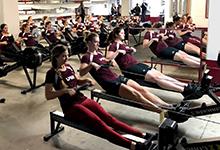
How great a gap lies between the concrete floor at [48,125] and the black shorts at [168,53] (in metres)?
0.85

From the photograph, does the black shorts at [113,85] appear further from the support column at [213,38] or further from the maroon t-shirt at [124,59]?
the support column at [213,38]

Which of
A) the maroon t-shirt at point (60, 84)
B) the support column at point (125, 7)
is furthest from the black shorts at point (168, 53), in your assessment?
the support column at point (125, 7)

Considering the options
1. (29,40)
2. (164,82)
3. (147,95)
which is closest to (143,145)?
(147,95)

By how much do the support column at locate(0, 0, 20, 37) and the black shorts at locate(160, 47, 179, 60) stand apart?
185 inches

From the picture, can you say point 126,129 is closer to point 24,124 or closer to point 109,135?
point 109,135

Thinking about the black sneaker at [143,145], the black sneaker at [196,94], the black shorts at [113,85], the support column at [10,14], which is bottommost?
the black sneaker at [143,145]

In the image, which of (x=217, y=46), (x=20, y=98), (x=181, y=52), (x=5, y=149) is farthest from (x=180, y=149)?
(x=181, y=52)

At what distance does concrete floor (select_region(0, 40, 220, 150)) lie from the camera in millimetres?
3191

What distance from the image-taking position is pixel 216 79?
4.65 meters

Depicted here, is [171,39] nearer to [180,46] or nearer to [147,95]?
[180,46]

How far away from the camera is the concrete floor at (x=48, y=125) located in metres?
3.19

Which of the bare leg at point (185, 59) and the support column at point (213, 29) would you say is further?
the bare leg at point (185, 59)

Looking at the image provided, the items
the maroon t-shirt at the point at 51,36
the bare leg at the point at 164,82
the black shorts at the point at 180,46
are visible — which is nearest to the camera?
the bare leg at the point at 164,82

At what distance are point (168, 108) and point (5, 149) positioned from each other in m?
1.89
